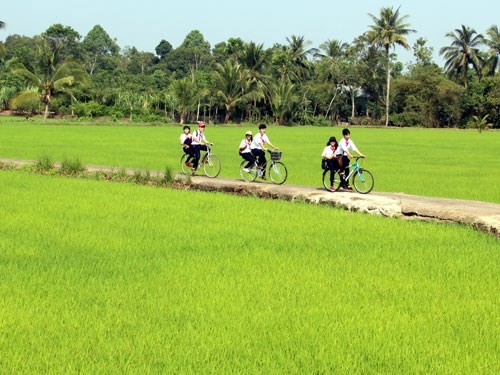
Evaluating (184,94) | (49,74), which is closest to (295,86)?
(184,94)

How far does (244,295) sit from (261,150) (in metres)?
8.13

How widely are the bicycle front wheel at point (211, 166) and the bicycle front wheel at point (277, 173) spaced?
1703 mm

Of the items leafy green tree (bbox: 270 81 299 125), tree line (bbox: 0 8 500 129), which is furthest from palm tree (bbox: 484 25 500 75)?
leafy green tree (bbox: 270 81 299 125)

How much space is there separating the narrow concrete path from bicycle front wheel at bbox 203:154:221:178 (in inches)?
77.8

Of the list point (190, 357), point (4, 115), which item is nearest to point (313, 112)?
point (4, 115)

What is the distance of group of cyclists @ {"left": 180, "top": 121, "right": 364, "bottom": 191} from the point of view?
37.3ft

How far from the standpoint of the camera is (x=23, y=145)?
2417 centimetres

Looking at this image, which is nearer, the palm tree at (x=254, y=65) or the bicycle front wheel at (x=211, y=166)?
the bicycle front wheel at (x=211, y=166)

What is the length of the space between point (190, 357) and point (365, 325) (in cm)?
130

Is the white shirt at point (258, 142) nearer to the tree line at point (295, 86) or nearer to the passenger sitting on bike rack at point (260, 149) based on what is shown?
the passenger sitting on bike rack at point (260, 149)

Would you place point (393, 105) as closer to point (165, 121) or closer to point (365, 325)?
point (165, 121)

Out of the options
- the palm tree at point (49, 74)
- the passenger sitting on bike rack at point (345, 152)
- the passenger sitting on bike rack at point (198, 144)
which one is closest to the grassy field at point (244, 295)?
the passenger sitting on bike rack at point (345, 152)

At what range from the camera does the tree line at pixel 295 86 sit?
5269cm

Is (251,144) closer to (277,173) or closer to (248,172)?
(248,172)
